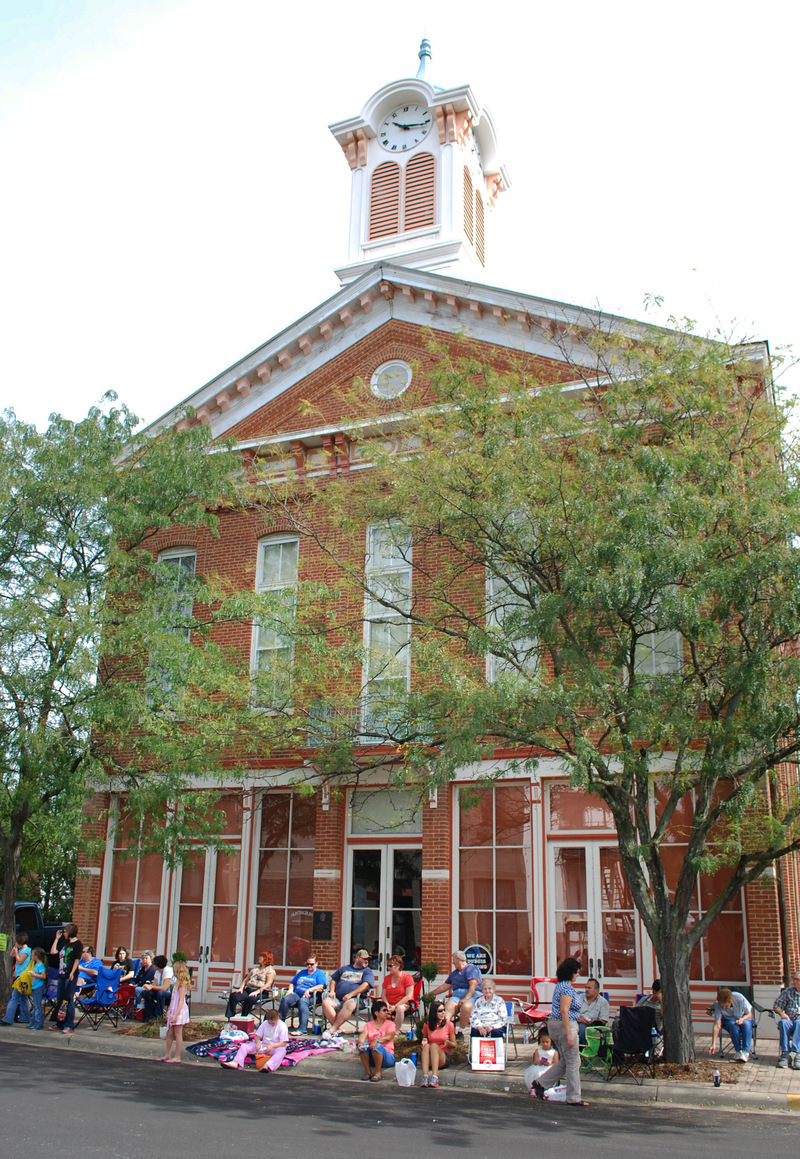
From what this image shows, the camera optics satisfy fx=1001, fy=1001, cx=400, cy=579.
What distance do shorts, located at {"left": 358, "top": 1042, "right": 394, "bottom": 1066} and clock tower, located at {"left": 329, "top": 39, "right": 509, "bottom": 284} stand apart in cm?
1580

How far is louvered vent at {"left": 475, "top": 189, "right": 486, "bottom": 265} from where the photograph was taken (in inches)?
939

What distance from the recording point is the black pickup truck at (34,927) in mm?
20688

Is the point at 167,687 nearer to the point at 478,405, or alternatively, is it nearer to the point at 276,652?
the point at 276,652

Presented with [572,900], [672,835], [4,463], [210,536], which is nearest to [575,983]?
[572,900]

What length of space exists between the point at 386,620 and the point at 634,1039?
20.8ft

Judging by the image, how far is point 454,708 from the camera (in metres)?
11.5

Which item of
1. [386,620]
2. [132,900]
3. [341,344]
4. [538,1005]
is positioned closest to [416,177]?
[341,344]

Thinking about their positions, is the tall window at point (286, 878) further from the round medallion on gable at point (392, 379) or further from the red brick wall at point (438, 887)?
the round medallion on gable at point (392, 379)

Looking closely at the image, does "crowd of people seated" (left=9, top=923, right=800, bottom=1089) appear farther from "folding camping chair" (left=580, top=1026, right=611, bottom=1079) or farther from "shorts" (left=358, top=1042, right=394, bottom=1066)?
"folding camping chair" (left=580, top=1026, right=611, bottom=1079)

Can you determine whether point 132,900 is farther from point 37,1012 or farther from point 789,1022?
point 789,1022

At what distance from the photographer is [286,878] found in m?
17.2

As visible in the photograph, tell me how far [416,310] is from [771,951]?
12.4 m

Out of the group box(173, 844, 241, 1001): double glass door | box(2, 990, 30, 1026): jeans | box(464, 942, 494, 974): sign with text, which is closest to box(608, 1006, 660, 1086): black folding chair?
box(464, 942, 494, 974): sign with text

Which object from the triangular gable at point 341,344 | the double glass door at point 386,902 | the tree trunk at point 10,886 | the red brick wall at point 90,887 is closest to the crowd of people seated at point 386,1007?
the tree trunk at point 10,886
